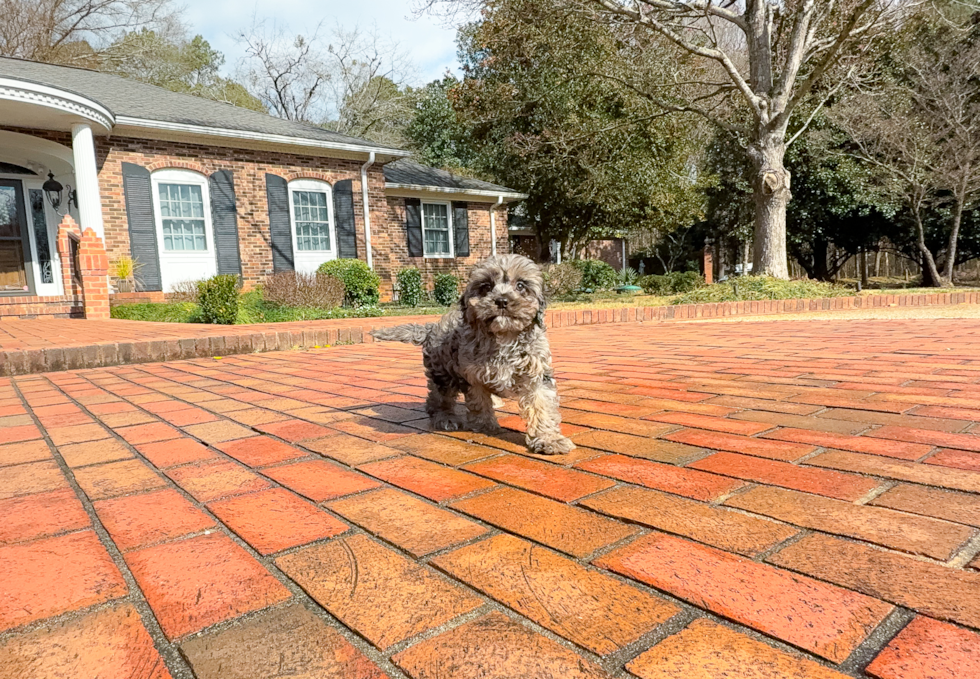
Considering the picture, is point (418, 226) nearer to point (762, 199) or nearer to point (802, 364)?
point (762, 199)

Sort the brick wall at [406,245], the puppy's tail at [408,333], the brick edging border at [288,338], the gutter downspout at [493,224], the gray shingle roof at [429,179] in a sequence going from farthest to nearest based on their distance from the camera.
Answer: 1. the gutter downspout at [493,224]
2. the gray shingle roof at [429,179]
3. the brick wall at [406,245]
4. the brick edging border at [288,338]
5. the puppy's tail at [408,333]

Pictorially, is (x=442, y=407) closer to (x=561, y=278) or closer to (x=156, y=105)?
(x=561, y=278)

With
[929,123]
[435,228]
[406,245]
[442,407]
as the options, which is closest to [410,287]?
[406,245]

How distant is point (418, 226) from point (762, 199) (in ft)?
33.7

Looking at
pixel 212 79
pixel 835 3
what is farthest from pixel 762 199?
pixel 212 79

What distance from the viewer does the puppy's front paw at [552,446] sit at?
235 centimetres

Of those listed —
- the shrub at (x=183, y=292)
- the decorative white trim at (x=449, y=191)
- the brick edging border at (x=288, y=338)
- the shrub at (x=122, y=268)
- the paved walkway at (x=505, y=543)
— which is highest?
the decorative white trim at (x=449, y=191)

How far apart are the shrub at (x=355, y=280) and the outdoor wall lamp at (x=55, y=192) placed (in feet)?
18.7

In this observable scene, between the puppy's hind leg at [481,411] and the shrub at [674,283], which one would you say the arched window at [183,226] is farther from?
the puppy's hind leg at [481,411]

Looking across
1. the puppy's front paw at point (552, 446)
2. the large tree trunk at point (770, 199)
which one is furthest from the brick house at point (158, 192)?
the puppy's front paw at point (552, 446)

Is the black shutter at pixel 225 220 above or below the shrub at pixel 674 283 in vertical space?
above

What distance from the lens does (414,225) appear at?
19.0 metres

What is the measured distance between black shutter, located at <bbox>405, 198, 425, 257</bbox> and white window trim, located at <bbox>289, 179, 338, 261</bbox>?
2.94 metres

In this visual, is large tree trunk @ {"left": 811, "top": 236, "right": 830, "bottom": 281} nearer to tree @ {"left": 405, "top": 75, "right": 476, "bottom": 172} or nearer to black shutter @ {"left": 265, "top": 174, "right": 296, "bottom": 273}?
tree @ {"left": 405, "top": 75, "right": 476, "bottom": 172}
